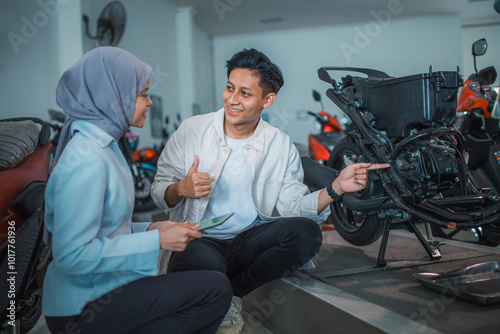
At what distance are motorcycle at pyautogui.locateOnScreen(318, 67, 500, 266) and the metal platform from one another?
0.14 m

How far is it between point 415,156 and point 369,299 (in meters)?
0.64

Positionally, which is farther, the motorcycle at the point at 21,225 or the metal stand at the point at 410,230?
the metal stand at the point at 410,230

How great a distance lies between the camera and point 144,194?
4078 millimetres

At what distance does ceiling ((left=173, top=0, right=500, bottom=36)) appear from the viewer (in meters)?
7.27

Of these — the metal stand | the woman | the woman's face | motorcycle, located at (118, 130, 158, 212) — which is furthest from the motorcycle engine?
motorcycle, located at (118, 130, 158, 212)

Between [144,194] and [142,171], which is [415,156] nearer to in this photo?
[144,194]

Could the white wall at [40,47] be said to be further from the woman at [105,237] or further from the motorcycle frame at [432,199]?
the motorcycle frame at [432,199]

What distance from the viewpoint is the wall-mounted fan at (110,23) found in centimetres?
405

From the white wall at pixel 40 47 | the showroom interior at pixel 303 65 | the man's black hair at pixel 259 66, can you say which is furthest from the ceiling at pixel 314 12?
the man's black hair at pixel 259 66

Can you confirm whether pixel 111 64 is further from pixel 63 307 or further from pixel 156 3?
pixel 156 3

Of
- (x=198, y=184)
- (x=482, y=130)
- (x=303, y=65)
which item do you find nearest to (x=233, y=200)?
(x=198, y=184)

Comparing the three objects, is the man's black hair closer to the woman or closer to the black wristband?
the black wristband

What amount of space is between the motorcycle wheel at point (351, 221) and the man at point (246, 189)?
0.45m

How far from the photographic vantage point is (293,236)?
58.9 inches
